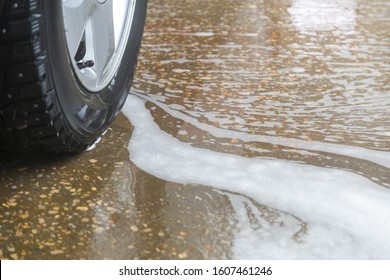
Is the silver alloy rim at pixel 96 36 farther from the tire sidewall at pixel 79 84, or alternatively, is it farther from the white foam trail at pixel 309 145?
the white foam trail at pixel 309 145

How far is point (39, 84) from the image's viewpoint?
57.2 inches

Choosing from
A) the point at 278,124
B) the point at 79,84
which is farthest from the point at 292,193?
the point at 79,84

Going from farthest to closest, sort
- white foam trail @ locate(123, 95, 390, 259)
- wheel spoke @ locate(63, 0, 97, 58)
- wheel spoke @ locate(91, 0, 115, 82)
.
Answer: wheel spoke @ locate(91, 0, 115, 82)
wheel spoke @ locate(63, 0, 97, 58)
white foam trail @ locate(123, 95, 390, 259)

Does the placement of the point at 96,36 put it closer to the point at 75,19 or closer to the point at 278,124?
the point at 75,19

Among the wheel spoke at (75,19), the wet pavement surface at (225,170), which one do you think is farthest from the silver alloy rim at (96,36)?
the wet pavement surface at (225,170)

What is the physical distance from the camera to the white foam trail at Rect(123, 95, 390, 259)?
139 centimetres

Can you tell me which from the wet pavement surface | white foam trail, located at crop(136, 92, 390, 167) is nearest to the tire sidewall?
the wet pavement surface

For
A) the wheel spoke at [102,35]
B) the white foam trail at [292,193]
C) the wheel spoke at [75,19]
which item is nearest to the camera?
the white foam trail at [292,193]

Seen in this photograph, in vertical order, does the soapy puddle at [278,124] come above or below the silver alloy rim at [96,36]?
below

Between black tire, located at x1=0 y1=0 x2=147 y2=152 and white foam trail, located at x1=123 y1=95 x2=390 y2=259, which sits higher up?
black tire, located at x1=0 y1=0 x2=147 y2=152

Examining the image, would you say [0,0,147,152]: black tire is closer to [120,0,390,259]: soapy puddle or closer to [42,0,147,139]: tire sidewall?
[42,0,147,139]: tire sidewall

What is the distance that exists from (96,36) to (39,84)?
0.38 metres

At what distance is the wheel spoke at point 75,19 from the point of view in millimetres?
1592
